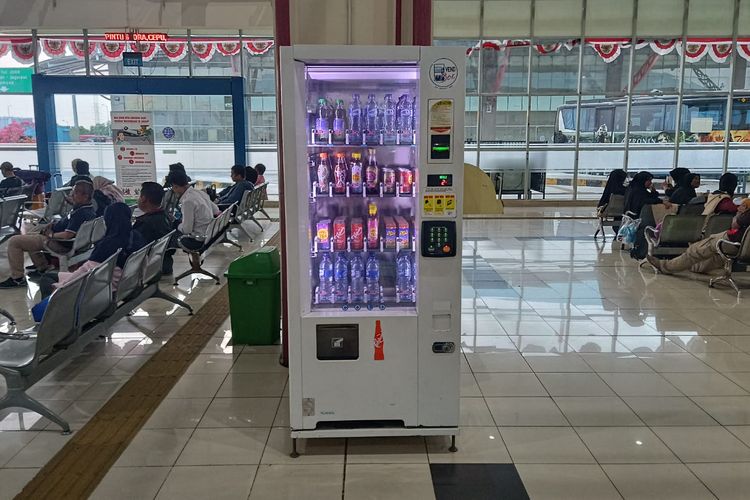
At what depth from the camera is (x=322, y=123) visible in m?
3.32

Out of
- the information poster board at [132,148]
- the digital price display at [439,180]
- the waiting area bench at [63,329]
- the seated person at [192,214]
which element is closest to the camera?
the digital price display at [439,180]

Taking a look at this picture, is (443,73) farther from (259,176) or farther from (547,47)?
(547,47)

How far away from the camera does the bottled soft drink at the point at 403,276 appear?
3.44 meters

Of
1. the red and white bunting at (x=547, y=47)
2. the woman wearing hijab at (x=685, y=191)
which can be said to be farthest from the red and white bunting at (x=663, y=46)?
the woman wearing hijab at (x=685, y=191)

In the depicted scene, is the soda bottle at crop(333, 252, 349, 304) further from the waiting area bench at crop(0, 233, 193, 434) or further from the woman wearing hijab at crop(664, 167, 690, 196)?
the woman wearing hijab at crop(664, 167, 690, 196)

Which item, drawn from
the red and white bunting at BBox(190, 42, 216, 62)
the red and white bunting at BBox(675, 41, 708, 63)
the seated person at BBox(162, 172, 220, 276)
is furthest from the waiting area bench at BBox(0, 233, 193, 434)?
the red and white bunting at BBox(675, 41, 708, 63)

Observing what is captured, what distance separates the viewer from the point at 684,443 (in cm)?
345

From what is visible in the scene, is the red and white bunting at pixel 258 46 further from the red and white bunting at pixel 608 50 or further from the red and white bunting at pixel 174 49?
the red and white bunting at pixel 608 50

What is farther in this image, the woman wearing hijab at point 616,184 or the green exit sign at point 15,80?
the green exit sign at point 15,80

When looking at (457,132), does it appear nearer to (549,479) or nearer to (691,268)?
(549,479)

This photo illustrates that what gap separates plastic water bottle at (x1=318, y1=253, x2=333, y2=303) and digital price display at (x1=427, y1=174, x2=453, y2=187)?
0.76 meters

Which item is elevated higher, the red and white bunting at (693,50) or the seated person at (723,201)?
the red and white bunting at (693,50)

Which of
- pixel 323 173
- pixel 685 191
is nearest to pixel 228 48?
pixel 685 191

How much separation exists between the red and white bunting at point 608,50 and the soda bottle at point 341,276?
45.1ft
